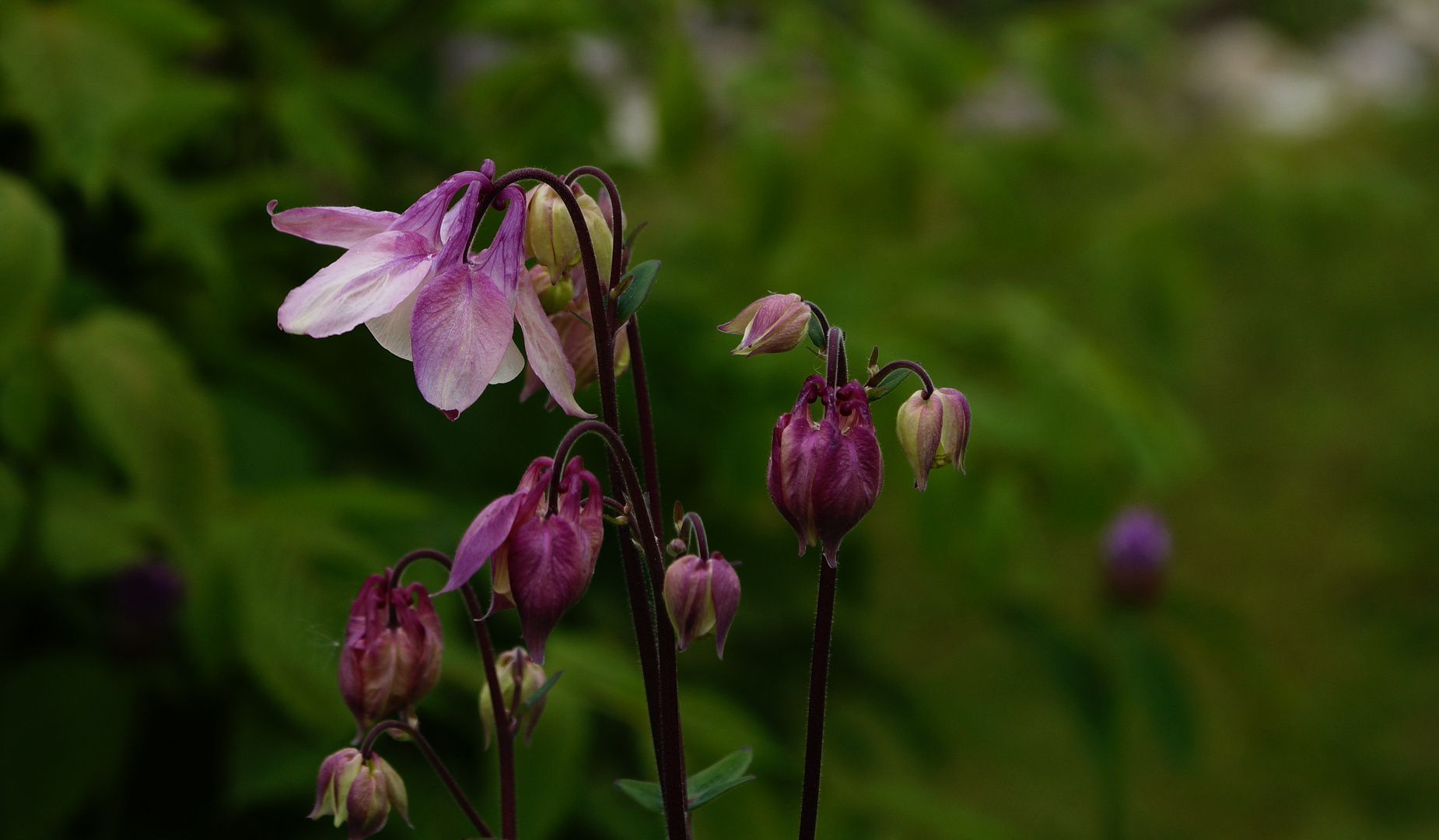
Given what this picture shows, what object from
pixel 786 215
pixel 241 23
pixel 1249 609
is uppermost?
pixel 241 23

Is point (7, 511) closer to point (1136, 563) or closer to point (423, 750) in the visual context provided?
point (423, 750)

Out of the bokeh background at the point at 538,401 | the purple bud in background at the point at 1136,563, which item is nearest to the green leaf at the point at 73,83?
the bokeh background at the point at 538,401

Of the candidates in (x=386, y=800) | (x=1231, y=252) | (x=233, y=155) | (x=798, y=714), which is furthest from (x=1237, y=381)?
(x=386, y=800)

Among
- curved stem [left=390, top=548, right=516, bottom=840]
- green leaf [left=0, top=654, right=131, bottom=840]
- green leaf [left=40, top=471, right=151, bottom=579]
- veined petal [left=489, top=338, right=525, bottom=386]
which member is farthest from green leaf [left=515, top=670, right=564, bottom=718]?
green leaf [left=0, top=654, right=131, bottom=840]

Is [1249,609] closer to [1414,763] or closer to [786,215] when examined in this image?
[1414,763]

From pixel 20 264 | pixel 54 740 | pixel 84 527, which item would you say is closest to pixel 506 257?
pixel 20 264

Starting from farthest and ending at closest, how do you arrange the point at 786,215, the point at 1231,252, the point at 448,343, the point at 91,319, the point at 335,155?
the point at 1231,252, the point at 786,215, the point at 335,155, the point at 91,319, the point at 448,343
